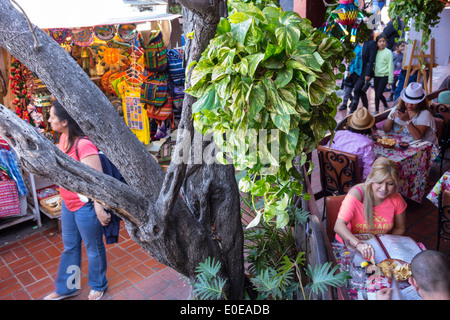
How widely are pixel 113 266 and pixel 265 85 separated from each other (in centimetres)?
367

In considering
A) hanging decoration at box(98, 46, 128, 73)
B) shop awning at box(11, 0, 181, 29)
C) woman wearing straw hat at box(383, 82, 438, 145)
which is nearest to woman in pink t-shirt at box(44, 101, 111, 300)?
shop awning at box(11, 0, 181, 29)

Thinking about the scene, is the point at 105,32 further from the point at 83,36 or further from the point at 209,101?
the point at 209,101

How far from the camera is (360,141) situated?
170 inches

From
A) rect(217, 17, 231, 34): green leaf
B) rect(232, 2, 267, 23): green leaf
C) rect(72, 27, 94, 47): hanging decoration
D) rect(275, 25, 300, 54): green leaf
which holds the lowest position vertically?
rect(72, 27, 94, 47): hanging decoration

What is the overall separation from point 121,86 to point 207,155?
13.9 feet

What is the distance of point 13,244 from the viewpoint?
15.4 feet

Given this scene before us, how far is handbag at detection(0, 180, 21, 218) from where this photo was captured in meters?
4.51

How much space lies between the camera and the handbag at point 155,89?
16.5 ft

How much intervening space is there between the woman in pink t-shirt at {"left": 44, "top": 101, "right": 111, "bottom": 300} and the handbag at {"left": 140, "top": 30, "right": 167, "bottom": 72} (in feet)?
6.04

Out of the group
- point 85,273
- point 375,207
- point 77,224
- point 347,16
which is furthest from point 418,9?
point 85,273

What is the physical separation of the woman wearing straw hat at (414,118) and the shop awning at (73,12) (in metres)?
3.58

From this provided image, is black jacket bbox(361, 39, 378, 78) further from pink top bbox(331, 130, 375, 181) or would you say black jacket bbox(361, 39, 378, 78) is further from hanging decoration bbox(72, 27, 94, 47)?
hanging decoration bbox(72, 27, 94, 47)

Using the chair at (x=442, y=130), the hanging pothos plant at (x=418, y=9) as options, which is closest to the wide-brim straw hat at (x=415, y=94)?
the hanging pothos plant at (x=418, y=9)
